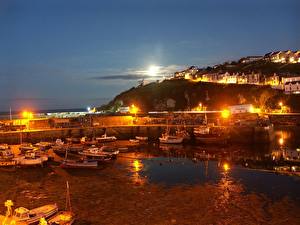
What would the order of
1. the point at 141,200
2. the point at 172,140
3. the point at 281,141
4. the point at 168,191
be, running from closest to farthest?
the point at 141,200
the point at 168,191
the point at 281,141
the point at 172,140

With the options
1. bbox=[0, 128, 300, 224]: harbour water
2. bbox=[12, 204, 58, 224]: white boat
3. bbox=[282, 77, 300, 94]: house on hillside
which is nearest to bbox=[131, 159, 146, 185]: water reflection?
bbox=[0, 128, 300, 224]: harbour water

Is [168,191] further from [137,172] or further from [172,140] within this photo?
[172,140]

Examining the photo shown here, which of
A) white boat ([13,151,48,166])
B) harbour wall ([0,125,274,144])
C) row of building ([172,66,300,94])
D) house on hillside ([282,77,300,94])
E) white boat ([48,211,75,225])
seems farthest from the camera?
row of building ([172,66,300,94])

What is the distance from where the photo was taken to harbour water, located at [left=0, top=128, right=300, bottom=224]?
31562mm

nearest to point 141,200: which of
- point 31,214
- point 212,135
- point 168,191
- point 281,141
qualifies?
point 168,191

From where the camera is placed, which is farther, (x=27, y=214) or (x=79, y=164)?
(x=79, y=164)

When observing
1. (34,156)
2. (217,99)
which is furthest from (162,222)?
(217,99)

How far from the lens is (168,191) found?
1570 inches

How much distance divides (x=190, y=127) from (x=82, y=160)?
4220cm

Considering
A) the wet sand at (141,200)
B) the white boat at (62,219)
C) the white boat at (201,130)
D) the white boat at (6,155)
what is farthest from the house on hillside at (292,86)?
the white boat at (62,219)

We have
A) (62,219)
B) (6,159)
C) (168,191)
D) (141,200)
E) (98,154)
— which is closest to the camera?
(62,219)

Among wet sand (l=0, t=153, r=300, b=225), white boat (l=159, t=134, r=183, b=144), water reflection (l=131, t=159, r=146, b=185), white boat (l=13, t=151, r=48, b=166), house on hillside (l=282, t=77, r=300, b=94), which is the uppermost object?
house on hillside (l=282, t=77, r=300, b=94)

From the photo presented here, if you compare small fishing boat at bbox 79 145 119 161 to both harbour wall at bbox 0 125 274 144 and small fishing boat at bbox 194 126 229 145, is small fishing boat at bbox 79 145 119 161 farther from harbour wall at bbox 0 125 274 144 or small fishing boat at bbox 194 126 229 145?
small fishing boat at bbox 194 126 229 145

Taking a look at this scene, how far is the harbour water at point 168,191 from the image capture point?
31562mm
